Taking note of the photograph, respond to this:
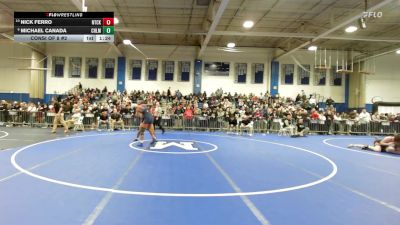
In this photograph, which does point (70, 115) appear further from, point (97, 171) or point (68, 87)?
point (97, 171)

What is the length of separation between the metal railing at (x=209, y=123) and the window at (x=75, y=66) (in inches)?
364

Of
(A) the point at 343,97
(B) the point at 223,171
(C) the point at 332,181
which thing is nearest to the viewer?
(C) the point at 332,181

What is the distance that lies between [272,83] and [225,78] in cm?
451

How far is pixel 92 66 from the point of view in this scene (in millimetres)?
28906

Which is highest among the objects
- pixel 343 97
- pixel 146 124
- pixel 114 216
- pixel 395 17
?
pixel 395 17

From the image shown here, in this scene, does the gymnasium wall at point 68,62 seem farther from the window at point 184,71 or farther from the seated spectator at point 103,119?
the seated spectator at point 103,119

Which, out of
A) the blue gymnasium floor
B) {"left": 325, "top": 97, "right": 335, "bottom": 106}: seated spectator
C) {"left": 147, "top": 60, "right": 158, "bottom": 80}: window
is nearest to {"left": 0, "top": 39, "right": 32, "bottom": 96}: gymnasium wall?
{"left": 147, "top": 60, "right": 158, "bottom": 80}: window

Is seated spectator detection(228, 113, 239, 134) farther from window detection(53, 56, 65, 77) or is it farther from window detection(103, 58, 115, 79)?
window detection(53, 56, 65, 77)

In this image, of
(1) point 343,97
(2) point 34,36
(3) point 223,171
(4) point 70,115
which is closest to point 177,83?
(4) point 70,115

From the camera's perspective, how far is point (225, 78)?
29.6m

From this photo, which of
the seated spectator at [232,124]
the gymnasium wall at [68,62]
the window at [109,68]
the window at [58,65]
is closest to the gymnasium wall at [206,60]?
the window at [109,68]

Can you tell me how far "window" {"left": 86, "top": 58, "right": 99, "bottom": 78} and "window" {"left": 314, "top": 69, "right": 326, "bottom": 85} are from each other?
21.0 metres
